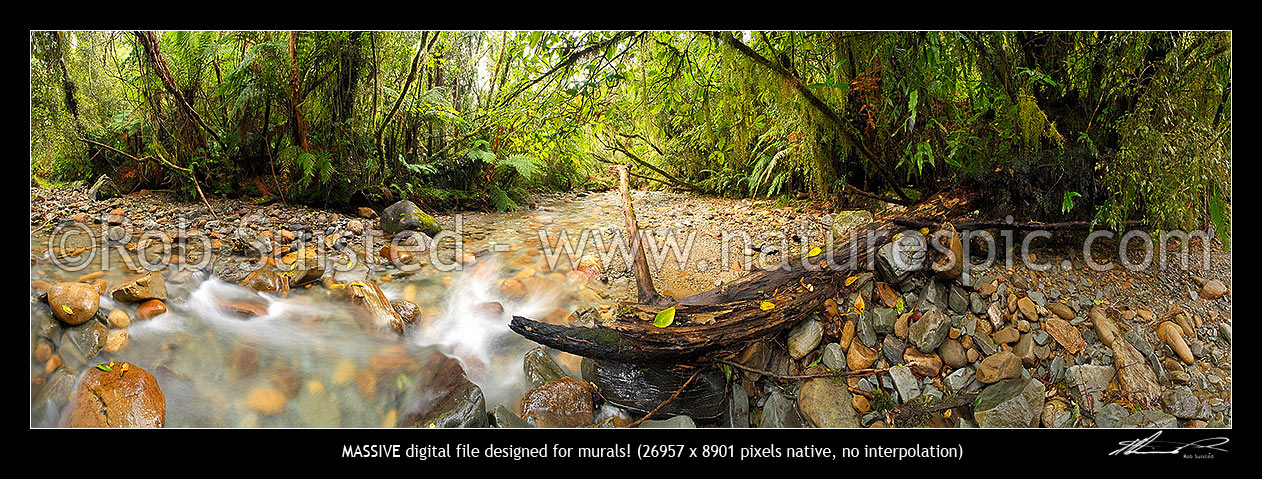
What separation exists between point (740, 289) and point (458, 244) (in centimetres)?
253

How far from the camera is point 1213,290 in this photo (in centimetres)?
186

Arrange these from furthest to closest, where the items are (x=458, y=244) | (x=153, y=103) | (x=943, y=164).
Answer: (x=458, y=244) → (x=153, y=103) → (x=943, y=164)

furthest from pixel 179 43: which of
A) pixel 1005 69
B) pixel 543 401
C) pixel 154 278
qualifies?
pixel 1005 69

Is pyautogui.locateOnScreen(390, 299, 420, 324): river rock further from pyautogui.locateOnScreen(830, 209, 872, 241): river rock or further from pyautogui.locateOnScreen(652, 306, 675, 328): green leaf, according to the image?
pyautogui.locateOnScreen(830, 209, 872, 241): river rock

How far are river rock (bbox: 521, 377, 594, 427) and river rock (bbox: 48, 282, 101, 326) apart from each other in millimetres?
1683

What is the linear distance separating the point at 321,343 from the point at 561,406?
4.07ft

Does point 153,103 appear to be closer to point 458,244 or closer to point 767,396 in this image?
point 458,244

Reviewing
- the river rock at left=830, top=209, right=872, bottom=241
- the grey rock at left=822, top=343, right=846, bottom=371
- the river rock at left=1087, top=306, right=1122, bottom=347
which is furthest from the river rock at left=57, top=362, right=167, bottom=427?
the river rock at left=1087, top=306, right=1122, bottom=347

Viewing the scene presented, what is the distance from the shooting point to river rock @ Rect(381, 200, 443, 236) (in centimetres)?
391

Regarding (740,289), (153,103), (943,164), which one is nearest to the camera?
(740,289)

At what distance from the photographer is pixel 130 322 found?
182 cm

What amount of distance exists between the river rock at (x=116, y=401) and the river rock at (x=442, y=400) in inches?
30.5

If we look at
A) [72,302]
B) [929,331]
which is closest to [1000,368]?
[929,331]
